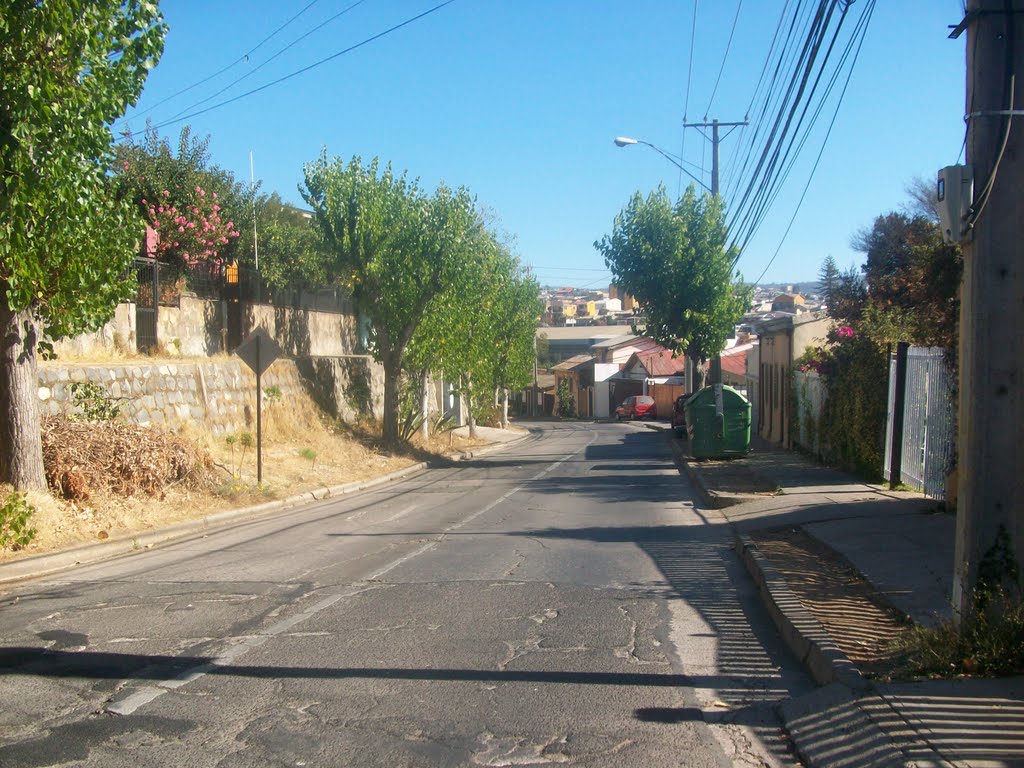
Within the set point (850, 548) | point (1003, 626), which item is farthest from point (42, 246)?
point (1003, 626)

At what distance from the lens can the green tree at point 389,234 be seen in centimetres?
2494

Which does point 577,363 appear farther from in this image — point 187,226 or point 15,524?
point 15,524

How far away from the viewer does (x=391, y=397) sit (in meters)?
27.4

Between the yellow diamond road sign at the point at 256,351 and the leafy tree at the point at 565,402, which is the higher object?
the yellow diamond road sign at the point at 256,351

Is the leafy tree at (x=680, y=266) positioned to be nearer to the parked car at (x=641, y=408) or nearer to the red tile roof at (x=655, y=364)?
the parked car at (x=641, y=408)

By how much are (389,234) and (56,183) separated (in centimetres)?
1502

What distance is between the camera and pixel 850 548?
391 inches

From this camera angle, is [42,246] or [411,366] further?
[411,366]

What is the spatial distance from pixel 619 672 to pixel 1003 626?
229 centimetres

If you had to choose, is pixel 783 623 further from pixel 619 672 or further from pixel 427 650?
pixel 427 650

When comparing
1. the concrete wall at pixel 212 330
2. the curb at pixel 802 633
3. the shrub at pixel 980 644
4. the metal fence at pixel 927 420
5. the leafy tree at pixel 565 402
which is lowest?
the leafy tree at pixel 565 402

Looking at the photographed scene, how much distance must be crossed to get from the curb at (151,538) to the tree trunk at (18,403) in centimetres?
120

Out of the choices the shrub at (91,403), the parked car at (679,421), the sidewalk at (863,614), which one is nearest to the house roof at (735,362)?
the parked car at (679,421)

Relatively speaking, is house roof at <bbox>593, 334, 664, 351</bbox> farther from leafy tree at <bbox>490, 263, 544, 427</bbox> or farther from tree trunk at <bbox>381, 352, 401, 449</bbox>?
tree trunk at <bbox>381, 352, 401, 449</bbox>
